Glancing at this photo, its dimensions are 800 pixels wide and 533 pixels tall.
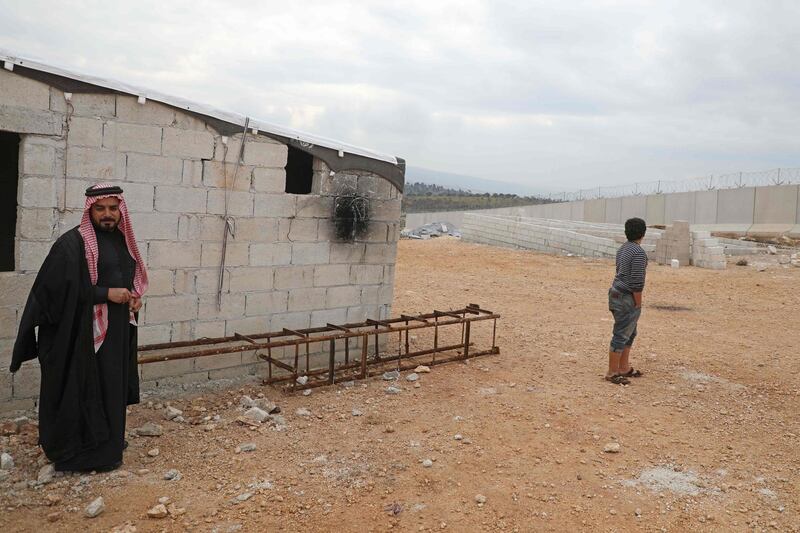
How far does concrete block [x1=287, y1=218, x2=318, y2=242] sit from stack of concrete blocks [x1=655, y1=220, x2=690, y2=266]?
534 inches

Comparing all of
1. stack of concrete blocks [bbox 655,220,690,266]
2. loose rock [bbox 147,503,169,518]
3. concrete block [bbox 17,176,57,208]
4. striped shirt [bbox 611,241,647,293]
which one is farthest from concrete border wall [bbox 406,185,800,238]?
loose rock [bbox 147,503,169,518]

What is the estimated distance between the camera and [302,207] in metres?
6.53

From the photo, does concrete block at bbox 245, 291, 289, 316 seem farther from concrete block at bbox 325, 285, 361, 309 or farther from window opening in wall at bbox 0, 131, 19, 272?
window opening in wall at bbox 0, 131, 19, 272

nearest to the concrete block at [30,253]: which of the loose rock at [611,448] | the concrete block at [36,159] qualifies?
the concrete block at [36,159]

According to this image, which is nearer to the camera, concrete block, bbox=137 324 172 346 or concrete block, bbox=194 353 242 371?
concrete block, bbox=137 324 172 346

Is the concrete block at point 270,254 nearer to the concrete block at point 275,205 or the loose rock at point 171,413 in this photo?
the concrete block at point 275,205

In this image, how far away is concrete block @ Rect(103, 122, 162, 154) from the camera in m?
5.21

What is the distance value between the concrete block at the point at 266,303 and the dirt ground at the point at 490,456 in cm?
74

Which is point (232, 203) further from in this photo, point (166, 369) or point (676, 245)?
point (676, 245)

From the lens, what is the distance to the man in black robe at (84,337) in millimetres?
3938

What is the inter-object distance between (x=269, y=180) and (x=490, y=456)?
10.9 ft

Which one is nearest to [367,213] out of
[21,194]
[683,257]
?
[21,194]

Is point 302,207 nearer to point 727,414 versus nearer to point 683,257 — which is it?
point 727,414

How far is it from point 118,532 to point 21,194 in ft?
9.12
